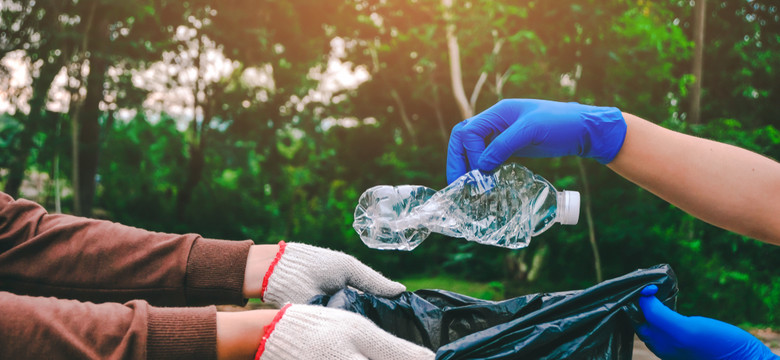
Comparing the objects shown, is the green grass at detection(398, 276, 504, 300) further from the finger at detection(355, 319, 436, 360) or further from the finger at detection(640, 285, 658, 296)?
the finger at detection(355, 319, 436, 360)

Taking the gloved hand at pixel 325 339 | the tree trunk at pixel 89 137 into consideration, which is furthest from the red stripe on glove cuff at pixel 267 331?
the tree trunk at pixel 89 137

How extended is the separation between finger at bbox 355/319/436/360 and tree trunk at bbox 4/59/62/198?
24.1ft

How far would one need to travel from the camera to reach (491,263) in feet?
22.7

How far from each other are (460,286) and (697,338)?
5.49m

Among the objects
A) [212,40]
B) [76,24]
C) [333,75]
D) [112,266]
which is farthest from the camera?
[333,75]

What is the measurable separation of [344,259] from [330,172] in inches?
280

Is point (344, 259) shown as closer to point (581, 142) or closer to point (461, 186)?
point (461, 186)

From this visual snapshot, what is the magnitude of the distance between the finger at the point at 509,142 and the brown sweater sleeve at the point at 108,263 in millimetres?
844

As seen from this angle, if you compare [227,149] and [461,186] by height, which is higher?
[461,186]

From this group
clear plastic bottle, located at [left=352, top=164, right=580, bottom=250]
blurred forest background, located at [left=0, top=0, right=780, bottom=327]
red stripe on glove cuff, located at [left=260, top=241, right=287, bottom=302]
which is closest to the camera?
red stripe on glove cuff, located at [left=260, top=241, right=287, bottom=302]

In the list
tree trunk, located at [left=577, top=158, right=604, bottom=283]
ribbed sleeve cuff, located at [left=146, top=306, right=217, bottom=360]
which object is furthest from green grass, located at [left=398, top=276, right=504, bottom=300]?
ribbed sleeve cuff, located at [left=146, top=306, right=217, bottom=360]

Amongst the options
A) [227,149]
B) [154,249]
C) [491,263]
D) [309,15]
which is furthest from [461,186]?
[227,149]

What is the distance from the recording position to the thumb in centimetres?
137

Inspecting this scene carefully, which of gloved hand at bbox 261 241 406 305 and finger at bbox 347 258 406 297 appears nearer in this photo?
gloved hand at bbox 261 241 406 305
